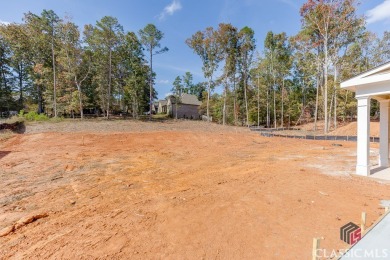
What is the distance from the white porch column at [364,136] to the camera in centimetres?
562

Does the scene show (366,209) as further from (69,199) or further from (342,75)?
(342,75)

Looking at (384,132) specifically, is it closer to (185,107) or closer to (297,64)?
(297,64)

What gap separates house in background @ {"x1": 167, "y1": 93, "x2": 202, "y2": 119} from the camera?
1417 inches

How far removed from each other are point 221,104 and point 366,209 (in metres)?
26.8

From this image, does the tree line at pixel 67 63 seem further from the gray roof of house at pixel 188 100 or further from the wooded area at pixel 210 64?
the gray roof of house at pixel 188 100

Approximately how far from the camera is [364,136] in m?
5.70

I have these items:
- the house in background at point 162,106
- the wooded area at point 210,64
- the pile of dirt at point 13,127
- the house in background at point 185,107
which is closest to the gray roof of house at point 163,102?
the house in background at point 162,106

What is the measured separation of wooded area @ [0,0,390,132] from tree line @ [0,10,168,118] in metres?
0.11

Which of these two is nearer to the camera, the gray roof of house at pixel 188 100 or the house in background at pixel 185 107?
the house in background at pixel 185 107

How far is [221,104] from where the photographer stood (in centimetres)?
2994

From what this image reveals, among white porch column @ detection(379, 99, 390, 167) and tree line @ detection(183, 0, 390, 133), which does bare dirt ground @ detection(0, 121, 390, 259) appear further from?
tree line @ detection(183, 0, 390, 133)

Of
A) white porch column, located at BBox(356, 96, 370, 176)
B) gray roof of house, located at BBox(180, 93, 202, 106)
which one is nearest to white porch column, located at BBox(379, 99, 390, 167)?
white porch column, located at BBox(356, 96, 370, 176)

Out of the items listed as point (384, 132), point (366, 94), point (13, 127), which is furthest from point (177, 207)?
point (13, 127)

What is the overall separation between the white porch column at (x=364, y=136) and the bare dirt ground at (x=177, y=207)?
23.3 inches
